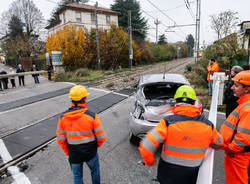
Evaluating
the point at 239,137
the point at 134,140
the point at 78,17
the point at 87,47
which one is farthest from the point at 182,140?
the point at 78,17

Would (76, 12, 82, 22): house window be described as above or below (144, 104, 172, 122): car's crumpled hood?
above

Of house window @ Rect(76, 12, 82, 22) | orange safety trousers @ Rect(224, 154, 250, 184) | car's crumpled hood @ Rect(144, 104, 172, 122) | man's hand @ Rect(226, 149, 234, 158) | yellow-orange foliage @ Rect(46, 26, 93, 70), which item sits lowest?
orange safety trousers @ Rect(224, 154, 250, 184)

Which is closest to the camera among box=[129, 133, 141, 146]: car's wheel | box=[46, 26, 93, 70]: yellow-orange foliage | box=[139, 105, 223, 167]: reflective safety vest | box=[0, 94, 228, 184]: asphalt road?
box=[139, 105, 223, 167]: reflective safety vest

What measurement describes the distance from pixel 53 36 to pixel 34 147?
15.7 m

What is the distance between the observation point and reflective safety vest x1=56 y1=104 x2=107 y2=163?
2.20 metres

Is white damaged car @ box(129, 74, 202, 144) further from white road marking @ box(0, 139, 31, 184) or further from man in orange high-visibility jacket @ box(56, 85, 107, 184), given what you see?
white road marking @ box(0, 139, 31, 184)

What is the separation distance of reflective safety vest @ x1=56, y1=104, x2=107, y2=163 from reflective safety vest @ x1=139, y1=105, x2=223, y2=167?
2.97ft

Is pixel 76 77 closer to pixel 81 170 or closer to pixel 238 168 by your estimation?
pixel 81 170

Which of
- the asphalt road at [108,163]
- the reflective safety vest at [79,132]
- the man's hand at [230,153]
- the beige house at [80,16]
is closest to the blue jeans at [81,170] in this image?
the reflective safety vest at [79,132]

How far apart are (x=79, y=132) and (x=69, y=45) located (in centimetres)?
1589

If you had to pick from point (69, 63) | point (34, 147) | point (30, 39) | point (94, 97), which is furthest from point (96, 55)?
point (34, 147)

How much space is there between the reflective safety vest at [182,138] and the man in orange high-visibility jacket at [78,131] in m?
0.91

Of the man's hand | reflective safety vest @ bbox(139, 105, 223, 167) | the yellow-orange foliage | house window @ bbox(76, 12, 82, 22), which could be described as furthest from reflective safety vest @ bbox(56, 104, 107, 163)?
house window @ bbox(76, 12, 82, 22)

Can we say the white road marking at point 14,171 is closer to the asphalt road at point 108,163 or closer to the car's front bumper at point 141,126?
the asphalt road at point 108,163
